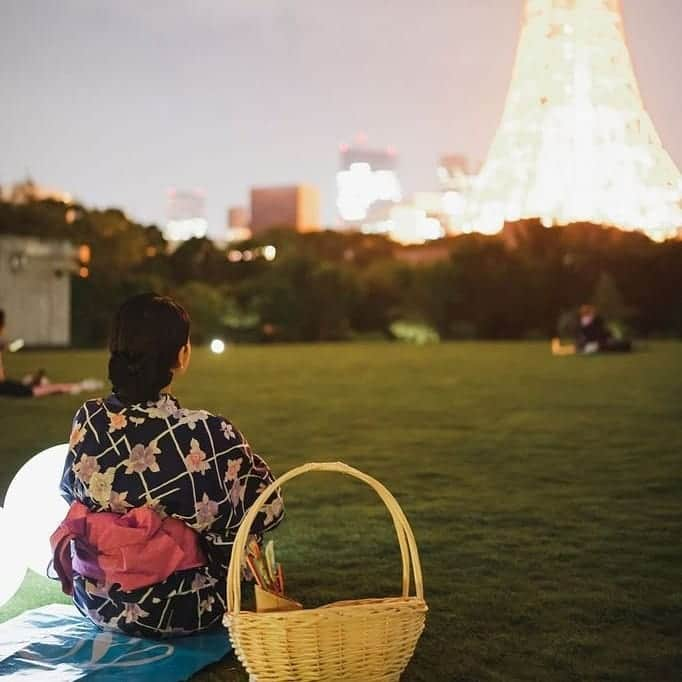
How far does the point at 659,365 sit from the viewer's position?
1554 centimetres

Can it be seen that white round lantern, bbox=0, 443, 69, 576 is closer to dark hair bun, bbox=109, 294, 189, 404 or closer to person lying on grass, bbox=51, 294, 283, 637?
person lying on grass, bbox=51, 294, 283, 637

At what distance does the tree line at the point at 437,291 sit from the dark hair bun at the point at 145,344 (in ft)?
83.2

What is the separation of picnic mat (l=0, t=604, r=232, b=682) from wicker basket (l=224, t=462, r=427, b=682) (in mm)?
423

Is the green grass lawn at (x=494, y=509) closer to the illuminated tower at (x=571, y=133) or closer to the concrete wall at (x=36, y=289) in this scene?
the concrete wall at (x=36, y=289)

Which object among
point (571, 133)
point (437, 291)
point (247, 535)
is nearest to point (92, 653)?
point (247, 535)

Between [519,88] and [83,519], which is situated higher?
[519,88]

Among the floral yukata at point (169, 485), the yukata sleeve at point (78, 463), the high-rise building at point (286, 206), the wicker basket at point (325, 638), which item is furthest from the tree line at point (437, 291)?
the high-rise building at point (286, 206)

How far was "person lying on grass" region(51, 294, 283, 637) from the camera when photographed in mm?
2928

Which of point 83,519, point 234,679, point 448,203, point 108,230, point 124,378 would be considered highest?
point 448,203

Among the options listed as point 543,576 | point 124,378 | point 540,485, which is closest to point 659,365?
point 540,485

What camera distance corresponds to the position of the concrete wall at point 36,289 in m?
26.3

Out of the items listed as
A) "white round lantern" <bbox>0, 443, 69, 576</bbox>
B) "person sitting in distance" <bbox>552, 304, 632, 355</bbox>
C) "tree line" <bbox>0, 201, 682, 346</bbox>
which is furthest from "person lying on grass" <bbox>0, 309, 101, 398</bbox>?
"tree line" <bbox>0, 201, 682, 346</bbox>

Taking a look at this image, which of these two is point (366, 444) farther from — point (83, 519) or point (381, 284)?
point (381, 284)

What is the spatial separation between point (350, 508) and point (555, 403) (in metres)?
5.44
